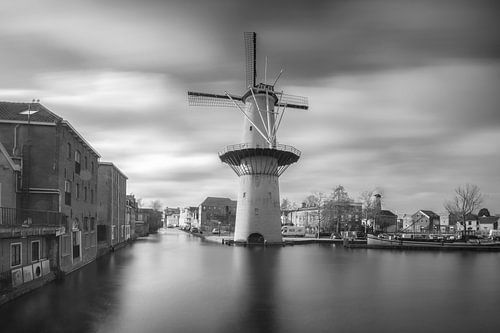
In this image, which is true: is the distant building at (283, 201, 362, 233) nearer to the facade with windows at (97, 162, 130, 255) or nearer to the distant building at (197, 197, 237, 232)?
the facade with windows at (97, 162, 130, 255)

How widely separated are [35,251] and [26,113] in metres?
9.34

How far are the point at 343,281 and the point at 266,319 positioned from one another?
1254cm

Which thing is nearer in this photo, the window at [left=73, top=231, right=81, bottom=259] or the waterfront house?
the waterfront house

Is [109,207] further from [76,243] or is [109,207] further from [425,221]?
[425,221]

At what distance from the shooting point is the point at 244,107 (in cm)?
6388

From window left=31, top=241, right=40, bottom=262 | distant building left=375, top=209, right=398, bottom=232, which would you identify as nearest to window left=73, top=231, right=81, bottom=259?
window left=31, top=241, right=40, bottom=262

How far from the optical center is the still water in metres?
17.2

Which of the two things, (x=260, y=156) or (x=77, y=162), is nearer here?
(x=77, y=162)

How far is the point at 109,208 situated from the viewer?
54844mm

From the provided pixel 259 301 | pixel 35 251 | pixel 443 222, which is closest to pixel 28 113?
pixel 35 251

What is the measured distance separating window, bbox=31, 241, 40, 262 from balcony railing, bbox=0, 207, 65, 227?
1140 mm

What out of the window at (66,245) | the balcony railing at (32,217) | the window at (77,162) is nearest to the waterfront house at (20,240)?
the balcony railing at (32,217)

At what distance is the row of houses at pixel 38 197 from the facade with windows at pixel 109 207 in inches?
596

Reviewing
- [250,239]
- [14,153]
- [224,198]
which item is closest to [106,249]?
[250,239]
